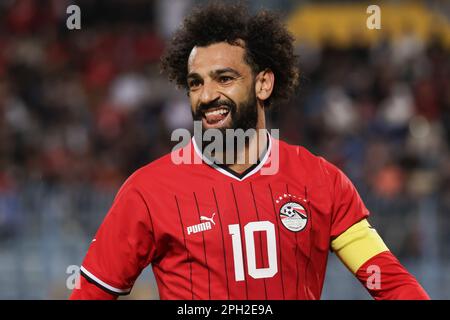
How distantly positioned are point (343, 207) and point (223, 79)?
72 centimetres

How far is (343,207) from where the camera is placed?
3.75m

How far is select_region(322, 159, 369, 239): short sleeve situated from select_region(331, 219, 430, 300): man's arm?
0.03m

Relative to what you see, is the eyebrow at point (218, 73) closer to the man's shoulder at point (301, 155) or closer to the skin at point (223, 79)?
the skin at point (223, 79)

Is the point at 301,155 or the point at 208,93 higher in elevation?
the point at 208,93

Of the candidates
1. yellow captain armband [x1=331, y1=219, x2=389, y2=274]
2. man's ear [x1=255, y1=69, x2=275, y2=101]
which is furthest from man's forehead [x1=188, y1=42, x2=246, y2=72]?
yellow captain armband [x1=331, y1=219, x2=389, y2=274]

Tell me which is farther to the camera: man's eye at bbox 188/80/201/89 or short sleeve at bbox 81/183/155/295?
man's eye at bbox 188/80/201/89

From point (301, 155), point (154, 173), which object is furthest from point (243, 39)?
point (154, 173)

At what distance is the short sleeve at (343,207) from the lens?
12.3ft

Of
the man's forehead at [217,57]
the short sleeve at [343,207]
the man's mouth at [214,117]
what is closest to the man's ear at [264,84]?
the man's forehead at [217,57]

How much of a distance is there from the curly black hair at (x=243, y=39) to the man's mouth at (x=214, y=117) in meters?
0.28

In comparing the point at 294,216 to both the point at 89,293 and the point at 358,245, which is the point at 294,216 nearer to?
the point at 358,245

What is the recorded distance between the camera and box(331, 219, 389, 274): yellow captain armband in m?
3.72

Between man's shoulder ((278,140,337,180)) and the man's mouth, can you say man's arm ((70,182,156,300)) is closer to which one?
the man's mouth
